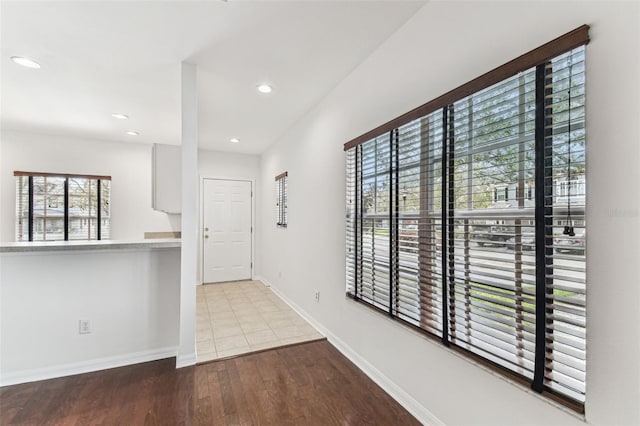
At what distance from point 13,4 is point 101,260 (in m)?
1.80

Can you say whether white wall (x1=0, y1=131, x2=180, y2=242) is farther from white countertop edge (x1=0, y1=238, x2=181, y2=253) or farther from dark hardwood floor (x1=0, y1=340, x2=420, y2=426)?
dark hardwood floor (x1=0, y1=340, x2=420, y2=426)

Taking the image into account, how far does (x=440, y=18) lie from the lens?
1712 mm

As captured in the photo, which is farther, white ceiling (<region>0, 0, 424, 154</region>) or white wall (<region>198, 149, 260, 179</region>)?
white wall (<region>198, 149, 260, 179</region>)

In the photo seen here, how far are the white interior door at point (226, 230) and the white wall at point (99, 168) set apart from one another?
32.4 inches

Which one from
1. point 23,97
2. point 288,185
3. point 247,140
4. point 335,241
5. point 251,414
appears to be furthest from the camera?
point 247,140

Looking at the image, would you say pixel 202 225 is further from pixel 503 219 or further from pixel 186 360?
pixel 503 219

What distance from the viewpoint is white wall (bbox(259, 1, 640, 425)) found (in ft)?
3.22

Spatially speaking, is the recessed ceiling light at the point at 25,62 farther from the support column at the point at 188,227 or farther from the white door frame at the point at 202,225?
the white door frame at the point at 202,225

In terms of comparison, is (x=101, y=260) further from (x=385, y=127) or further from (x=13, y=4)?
(x=385, y=127)

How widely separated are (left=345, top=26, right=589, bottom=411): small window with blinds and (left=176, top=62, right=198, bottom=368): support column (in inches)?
64.5

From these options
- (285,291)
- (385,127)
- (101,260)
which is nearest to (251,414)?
(101,260)

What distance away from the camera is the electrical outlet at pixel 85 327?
7.80 feet

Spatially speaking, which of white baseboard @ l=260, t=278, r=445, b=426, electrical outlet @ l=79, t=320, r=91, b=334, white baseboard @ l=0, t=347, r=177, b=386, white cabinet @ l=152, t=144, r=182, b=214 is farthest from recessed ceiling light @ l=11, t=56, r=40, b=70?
white baseboard @ l=260, t=278, r=445, b=426

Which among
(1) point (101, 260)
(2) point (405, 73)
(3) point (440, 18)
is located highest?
(3) point (440, 18)
